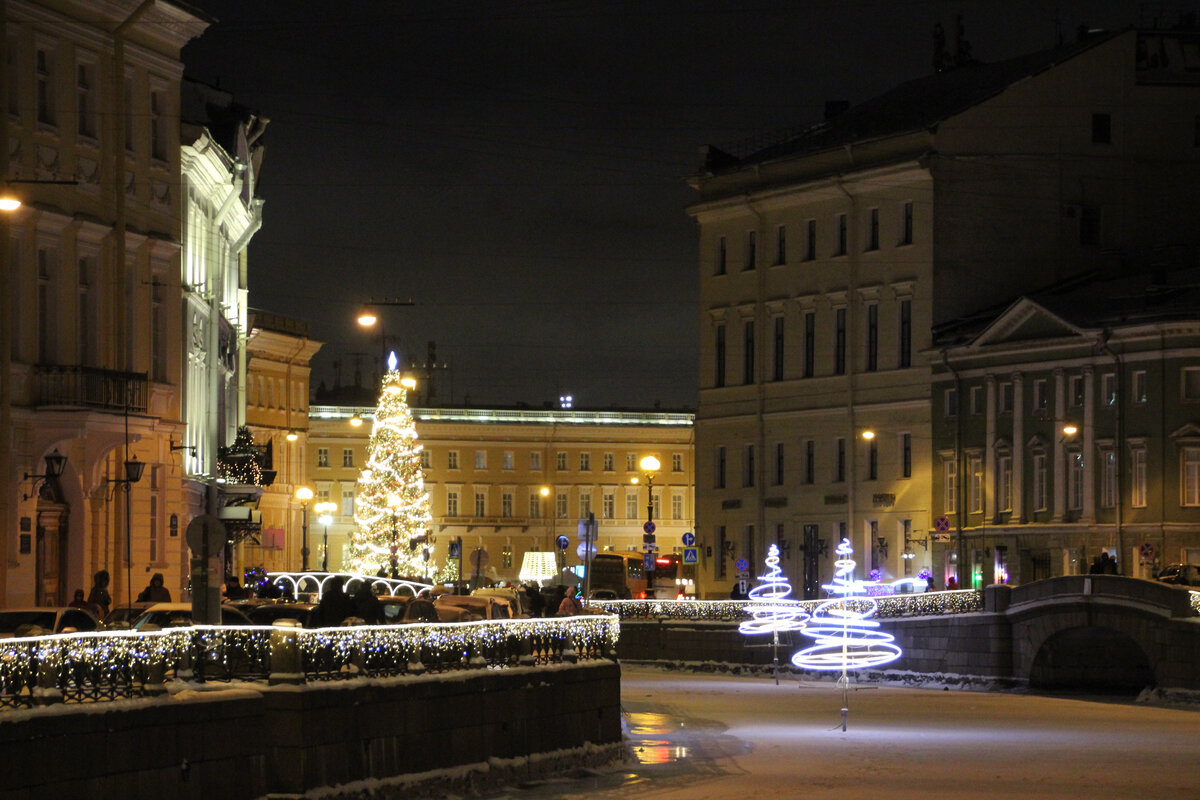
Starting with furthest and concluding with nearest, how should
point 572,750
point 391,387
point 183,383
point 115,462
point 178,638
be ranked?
1. point 391,387
2. point 183,383
3. point 115,462
4. point 572,750
5. point 178,638

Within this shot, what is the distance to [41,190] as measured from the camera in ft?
142

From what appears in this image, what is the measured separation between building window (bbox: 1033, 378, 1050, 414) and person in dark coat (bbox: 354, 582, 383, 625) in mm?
48631

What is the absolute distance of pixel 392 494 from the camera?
10200 centimetres

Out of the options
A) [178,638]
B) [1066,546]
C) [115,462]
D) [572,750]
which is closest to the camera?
[178,638]

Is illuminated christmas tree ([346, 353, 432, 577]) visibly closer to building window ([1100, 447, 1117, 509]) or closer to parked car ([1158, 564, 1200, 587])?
building window ([1100, 447, 1117, 509])

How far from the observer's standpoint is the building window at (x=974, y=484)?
78500 millimetres

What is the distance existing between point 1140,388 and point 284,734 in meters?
53.0

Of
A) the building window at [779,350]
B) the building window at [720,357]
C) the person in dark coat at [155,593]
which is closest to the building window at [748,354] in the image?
the building window at [720,357]

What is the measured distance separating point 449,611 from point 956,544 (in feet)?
130

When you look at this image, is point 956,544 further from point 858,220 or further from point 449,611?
point 449,611

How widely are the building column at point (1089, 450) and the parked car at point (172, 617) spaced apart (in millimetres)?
41642

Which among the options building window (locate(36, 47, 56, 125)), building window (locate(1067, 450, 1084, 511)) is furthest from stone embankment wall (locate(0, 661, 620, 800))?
building window (locate(1067, 450, 1084, 511))

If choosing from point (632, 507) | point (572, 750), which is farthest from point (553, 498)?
point (572, 750)

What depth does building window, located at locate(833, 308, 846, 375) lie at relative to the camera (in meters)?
86.4
